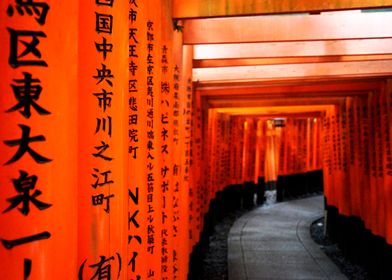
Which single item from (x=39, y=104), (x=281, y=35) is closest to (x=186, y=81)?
(x=281, y=35)

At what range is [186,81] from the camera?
6414 millimetres

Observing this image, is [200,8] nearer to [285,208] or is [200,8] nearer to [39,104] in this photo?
[39,104]

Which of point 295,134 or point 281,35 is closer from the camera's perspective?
point 281,35

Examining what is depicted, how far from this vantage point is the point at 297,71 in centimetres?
930

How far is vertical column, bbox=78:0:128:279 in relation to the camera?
2398 millimetres

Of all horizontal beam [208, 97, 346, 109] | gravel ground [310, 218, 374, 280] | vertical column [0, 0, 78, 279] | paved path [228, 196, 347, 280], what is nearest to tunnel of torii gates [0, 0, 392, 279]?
vertical column [0, 0, 78, 279]

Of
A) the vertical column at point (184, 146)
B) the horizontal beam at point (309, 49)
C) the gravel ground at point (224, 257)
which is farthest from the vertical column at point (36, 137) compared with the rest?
the gravel ground at point (224, 257)

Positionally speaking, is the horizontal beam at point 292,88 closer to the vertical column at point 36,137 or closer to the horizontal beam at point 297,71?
the horizontal beam at point 297,71

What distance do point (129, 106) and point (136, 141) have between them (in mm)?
277

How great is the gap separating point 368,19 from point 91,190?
17.0 feet

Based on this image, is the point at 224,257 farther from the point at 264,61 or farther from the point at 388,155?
the point at 264,61

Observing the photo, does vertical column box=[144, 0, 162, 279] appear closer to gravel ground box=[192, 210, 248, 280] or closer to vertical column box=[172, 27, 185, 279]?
vertical column box=[172, 27, 185, 279]

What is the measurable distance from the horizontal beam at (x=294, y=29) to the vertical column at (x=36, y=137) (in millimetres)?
4509

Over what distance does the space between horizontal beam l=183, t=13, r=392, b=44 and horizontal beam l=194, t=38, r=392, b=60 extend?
1.11 m
